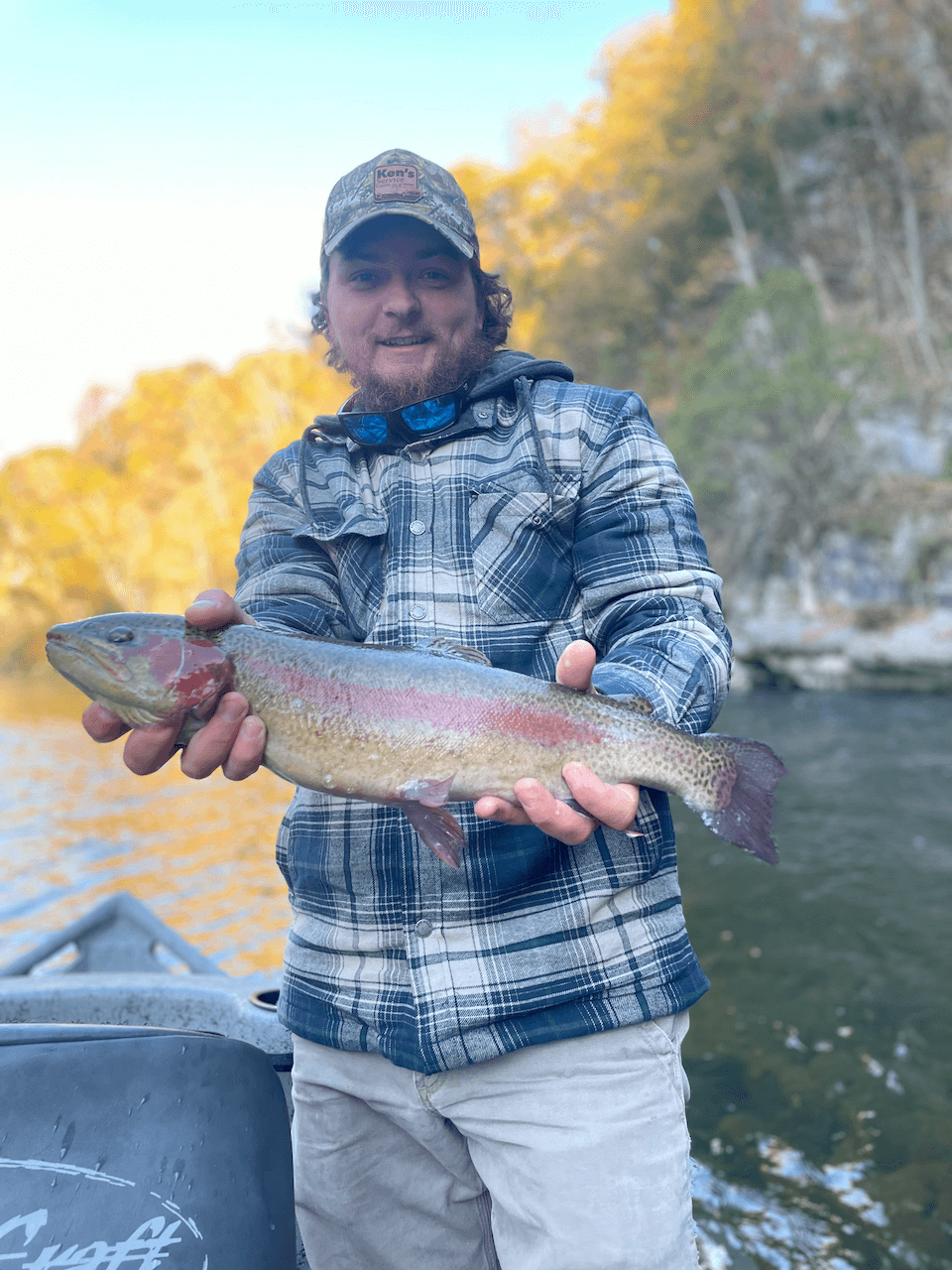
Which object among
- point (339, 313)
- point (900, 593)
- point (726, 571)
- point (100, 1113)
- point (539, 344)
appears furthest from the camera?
point (539, 344)

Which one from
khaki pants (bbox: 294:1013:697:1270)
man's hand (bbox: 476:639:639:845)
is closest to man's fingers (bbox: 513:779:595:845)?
man's hand (bbox: 476:639:639:845)

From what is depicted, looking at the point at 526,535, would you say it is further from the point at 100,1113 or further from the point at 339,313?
the point at 100,1113

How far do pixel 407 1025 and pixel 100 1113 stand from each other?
0.79 meters

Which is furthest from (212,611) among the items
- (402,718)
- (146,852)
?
(146,852)

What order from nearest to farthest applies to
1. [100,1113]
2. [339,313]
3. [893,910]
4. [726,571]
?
[100,1113] → [339,313] → [893,910] → [726,571]

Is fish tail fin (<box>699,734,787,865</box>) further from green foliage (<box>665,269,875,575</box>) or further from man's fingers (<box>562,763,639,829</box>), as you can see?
green foliage (<box>665,269,875,575</box>)

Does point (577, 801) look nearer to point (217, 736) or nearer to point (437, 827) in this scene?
point (437, 827)

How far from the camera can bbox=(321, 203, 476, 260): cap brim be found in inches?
96.6

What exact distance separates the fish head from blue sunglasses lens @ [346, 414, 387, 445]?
2.70ft

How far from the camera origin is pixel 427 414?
244cm

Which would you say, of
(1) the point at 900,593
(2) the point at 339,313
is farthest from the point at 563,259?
(2) the point at 339,313

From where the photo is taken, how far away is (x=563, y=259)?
3794 centimetres

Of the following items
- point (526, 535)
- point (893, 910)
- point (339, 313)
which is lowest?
point (893, 910)

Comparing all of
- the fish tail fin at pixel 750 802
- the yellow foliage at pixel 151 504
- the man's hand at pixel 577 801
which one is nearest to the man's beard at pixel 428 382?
the man's hand at pixel 577 801
